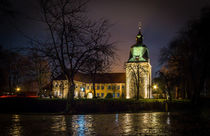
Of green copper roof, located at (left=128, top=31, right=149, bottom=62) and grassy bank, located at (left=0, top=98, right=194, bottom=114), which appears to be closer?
grassy bank, located at (left=0, top=98, right=194, bottom=114)

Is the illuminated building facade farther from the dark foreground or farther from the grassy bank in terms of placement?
the dark foreground

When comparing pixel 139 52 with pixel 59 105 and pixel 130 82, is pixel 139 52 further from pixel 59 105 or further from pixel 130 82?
pixel 59 105

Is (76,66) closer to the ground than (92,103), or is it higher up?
higher up

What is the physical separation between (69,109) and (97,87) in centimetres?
6934

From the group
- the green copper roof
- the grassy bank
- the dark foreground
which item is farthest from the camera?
the green copper roof

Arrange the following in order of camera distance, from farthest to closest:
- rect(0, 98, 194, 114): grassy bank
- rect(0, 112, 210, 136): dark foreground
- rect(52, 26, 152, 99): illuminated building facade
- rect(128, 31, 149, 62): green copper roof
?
1. rect(128, 31, 149, 62): green copper roof
2. rect(52, 26, 152, 99): illuminated building facade
3. rect(0, 98, 194, 114): grassy bank
4. rect(0, 112, 210, 136): dark foreground

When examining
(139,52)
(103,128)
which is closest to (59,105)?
(103,128)

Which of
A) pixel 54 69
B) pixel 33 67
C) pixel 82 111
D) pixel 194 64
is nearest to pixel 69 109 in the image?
pixel 82 111

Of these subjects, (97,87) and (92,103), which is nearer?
(92,103)

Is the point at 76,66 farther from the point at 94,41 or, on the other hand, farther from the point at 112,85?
the point at 112,85

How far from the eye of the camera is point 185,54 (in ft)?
107

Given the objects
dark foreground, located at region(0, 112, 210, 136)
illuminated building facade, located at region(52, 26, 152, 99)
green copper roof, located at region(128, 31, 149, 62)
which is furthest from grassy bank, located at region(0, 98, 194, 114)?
green copper roof, located at region(128, 31, 149, 62)

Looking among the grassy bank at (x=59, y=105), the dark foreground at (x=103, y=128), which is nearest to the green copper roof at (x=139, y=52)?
the grassy bank at (x=59, y=105)

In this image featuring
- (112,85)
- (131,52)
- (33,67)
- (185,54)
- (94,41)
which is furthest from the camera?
(112,85)
